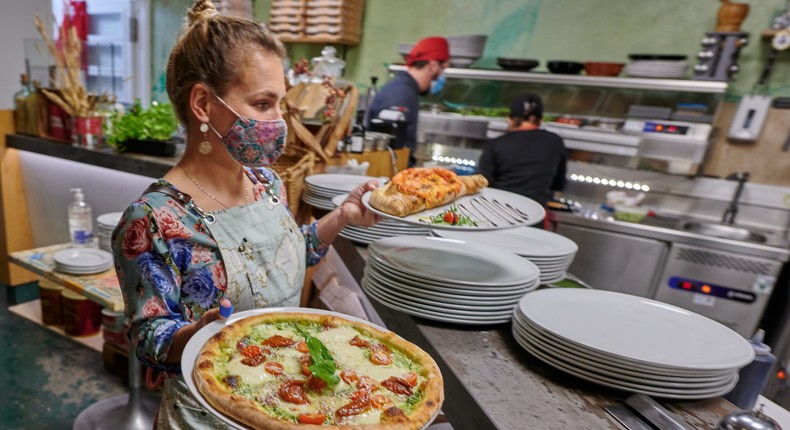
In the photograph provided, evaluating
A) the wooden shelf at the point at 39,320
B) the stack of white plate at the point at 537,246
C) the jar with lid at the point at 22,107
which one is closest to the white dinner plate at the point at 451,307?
the stack of white plate at the point at 537,246

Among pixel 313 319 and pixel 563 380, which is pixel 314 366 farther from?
pixel 563 380

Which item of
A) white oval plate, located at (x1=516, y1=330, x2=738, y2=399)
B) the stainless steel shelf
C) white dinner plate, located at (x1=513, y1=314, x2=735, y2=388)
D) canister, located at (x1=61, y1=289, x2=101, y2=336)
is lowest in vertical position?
canister, located at (x1=61, y1=289, x2=101, y2=336)

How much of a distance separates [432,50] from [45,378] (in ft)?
12.6

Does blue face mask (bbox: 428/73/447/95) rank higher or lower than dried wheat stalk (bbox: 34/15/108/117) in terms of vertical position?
higher

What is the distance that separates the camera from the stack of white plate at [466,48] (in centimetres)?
453

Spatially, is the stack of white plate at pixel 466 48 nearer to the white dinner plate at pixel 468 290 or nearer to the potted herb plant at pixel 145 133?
the potted herb plant at pixel 145 133

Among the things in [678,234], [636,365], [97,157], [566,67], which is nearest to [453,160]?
[566,67]

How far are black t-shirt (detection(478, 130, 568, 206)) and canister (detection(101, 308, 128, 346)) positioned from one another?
273 cm

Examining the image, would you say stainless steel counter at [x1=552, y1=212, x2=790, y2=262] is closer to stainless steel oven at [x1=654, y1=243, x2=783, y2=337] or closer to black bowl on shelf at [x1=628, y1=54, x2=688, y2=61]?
stainless steel oven at [x1=654, y1=243, x2=783, y2=337]

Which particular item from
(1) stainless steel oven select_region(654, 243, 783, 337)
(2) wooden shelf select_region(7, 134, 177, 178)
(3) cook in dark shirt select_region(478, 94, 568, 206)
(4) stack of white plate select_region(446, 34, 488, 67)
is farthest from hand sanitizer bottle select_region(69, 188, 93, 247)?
(1) stainless steel oven select_region(654, 243, 783, 337)

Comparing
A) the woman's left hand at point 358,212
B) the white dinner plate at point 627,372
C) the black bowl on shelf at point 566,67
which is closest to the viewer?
the white dinner plate at point 627,372

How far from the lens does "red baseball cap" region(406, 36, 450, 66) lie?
4305 mm

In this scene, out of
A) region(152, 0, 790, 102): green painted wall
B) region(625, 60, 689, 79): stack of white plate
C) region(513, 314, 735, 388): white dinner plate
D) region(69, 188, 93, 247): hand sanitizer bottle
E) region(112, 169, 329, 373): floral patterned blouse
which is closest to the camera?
region(513, 314, 735, 388): white dinner plate

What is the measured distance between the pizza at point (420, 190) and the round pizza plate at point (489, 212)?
19 mm
